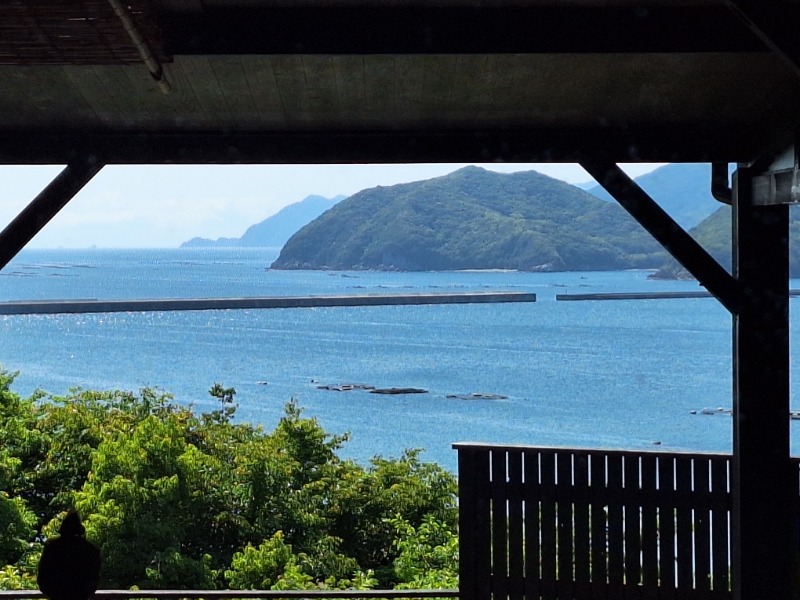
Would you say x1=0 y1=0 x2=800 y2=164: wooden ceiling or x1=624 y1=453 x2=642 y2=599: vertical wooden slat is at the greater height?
x1=0 y1=0 x2=800 y2=164: wooden ceiling

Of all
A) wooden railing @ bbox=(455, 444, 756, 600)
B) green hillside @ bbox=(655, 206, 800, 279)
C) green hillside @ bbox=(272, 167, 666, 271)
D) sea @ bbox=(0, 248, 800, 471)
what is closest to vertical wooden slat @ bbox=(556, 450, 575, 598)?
wooden railing @ bbox=(455, 444, 756, 600)

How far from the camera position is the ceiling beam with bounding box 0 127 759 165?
3.21 meters

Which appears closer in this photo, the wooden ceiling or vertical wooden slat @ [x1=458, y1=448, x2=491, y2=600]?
the wooden ceiling

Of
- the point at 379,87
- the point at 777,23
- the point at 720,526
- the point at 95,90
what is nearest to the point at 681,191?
the point at 720,526

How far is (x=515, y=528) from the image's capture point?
3904mm

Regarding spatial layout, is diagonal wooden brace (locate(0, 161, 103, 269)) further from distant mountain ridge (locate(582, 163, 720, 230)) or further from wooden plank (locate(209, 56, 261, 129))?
distant mountain ridge (locate(582, 163, 720, 230))

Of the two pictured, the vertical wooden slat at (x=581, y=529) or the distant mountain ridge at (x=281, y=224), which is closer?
the vertical wooden slat at (x=581, y=529)

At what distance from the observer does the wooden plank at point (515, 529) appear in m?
3.89

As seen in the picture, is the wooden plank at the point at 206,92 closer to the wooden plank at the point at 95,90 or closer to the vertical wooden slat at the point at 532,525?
the wooden plank at the point at 95,90

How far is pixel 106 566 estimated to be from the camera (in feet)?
29.1

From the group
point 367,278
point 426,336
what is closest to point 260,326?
point 367,278

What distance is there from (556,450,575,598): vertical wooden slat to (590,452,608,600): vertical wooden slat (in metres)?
0.10

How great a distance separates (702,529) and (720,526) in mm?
76

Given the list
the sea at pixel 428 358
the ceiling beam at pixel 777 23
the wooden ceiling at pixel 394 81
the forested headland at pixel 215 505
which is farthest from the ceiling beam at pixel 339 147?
the sea at pixel 428 358
